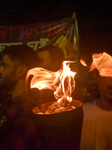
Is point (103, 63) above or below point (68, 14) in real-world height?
below

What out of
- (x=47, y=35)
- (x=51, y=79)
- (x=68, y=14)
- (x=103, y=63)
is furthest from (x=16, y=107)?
(x=68, y=14)

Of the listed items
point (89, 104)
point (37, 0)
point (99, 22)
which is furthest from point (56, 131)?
point (37, 0)

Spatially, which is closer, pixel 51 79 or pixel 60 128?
pixel 60 128

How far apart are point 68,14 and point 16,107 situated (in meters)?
5.33

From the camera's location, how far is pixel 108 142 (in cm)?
210

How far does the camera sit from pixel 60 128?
1440 millimetres

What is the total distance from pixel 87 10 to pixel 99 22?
2.12 feet

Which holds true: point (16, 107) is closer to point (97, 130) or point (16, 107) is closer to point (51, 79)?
point (51, 79)

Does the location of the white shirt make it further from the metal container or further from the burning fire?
the metal container

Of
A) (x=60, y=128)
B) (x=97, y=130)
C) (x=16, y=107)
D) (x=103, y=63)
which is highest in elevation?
(x=103, y=63)

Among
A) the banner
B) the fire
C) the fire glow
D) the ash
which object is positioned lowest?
the ash

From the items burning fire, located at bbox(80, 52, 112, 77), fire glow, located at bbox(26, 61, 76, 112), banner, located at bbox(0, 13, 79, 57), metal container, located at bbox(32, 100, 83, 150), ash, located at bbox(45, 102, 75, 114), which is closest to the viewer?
metal container, located at bbox(32, 100, 83, 150)

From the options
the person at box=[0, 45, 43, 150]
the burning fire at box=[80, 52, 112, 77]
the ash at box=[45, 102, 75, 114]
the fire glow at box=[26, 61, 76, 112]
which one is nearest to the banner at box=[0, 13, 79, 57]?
the person at box=[0, 45, 43, 150]

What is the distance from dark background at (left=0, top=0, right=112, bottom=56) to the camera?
22.2ft
